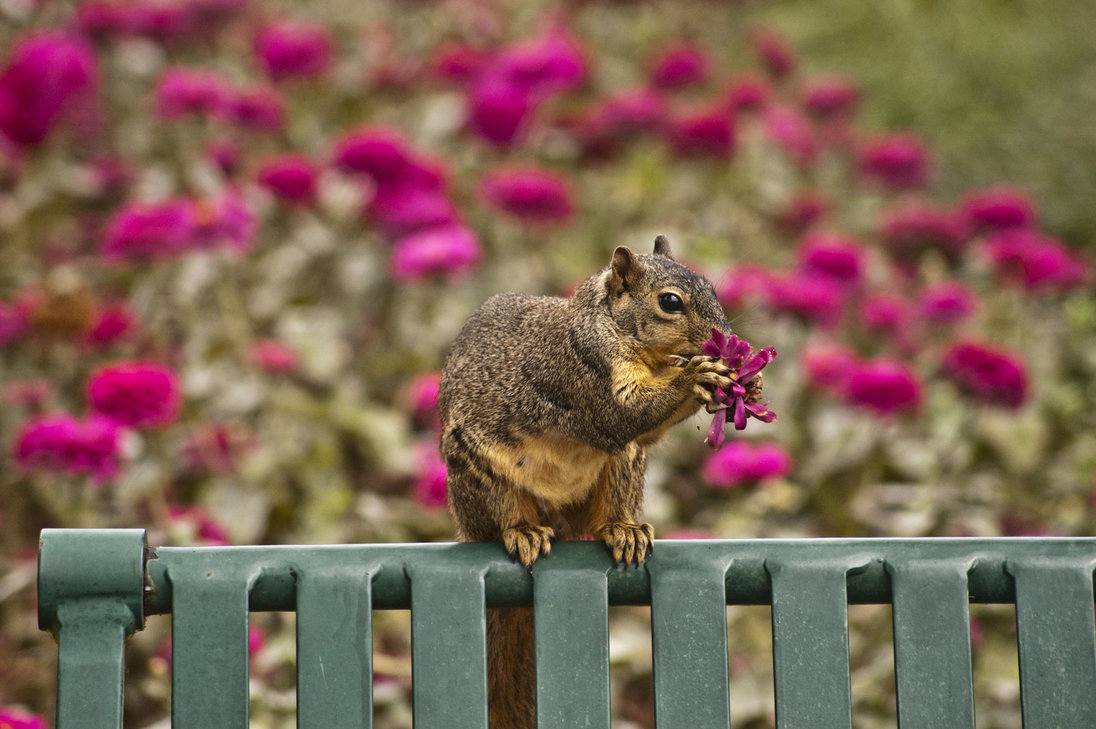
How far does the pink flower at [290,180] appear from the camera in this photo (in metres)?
2.56

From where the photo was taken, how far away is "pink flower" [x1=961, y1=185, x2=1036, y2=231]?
2.71 metres

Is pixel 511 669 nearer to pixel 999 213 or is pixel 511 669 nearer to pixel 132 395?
pixel 132 395

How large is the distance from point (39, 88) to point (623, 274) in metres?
1.59

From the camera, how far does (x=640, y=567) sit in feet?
4.43

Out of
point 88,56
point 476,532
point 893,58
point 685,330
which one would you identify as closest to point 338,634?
point 476,532

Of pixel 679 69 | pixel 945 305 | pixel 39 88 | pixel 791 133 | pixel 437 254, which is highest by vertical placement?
pixel 679 69

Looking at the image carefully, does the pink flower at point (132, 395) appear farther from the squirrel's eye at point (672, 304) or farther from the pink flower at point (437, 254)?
the squirrel's eye at point (672, 304)

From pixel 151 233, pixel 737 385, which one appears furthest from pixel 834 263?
pixel 151 233

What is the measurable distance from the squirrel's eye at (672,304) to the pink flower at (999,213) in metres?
1.48

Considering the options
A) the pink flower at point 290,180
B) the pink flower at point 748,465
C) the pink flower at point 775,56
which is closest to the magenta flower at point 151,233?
the pink flower at point 290,180

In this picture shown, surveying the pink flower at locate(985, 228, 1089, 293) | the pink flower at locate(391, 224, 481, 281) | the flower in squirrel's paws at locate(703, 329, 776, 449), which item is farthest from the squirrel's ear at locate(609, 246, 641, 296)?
the pink flower at locate(985, 228, 1089, 293)

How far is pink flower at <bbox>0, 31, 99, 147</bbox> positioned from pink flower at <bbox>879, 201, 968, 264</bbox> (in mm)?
1983

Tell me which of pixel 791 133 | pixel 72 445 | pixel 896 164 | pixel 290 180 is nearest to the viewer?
pixel 72 445

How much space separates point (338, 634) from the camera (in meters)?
1.28
